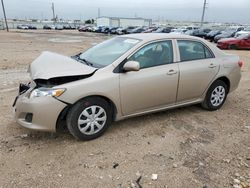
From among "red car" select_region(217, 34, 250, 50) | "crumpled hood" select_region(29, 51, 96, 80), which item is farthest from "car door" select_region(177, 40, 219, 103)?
"red car" select_region(217, 34, 250, 50)

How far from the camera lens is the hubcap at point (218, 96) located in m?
4.94

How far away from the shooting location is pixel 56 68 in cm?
359

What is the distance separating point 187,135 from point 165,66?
116cm

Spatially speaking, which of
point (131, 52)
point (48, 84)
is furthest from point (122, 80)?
point (48, 84)

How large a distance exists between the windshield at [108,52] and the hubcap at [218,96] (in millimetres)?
1939

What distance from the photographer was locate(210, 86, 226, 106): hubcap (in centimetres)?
494

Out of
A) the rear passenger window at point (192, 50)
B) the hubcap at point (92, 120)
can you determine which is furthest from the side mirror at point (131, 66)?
the rear passenger window at point (192, 50)

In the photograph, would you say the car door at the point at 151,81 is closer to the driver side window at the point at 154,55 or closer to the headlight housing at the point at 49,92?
the driver side window at the point at 154,55

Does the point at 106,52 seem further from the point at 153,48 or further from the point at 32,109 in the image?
the point at 32,109

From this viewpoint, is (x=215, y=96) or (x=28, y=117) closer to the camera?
(x=28, y=117)

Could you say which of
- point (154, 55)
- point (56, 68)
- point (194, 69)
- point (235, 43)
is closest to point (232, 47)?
point (235, 43)

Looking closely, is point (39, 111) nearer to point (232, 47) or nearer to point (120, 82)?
point (120, 82)

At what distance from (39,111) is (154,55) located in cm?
200

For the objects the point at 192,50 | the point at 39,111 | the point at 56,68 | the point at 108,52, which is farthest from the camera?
the point at 192,50
